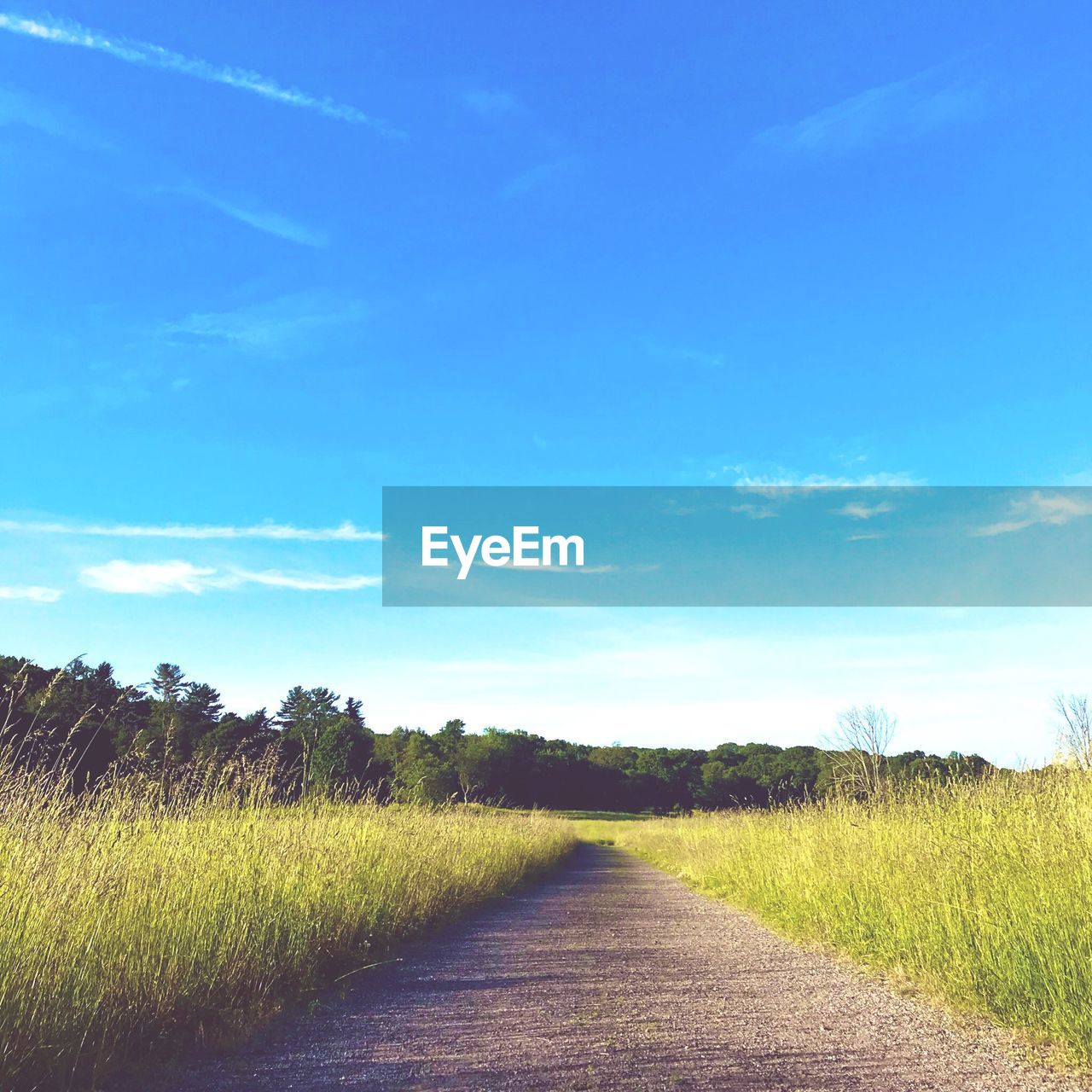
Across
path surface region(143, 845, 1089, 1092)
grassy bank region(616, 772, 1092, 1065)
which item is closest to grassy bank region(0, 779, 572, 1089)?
path surface region(143, 845, 1089, 1092)

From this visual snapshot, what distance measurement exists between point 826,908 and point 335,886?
18.3 feet

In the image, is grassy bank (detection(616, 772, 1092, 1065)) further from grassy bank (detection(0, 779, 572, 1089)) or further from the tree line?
grassy bank (detection(0, 779, 572, 1089))

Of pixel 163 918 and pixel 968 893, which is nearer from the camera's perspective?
pixel 163 918

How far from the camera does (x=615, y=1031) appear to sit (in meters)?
5.31

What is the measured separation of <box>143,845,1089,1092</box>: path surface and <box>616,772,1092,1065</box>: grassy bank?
17.6 inches

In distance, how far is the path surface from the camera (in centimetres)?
441

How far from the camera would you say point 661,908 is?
12742 mm

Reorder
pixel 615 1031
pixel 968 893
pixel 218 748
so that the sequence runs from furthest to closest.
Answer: pixel 218 748, pixel 968 893, pixel 615 1031

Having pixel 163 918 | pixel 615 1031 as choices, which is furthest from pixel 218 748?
pixel 615 1031

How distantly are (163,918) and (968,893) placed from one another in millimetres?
6296

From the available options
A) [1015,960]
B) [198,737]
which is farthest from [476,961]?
[198,737]

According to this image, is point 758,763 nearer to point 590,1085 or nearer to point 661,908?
point 661,908

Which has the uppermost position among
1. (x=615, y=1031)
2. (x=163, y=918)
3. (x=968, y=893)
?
(x=163, y=918)

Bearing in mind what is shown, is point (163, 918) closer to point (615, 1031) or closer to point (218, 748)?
point (615, 1031)
